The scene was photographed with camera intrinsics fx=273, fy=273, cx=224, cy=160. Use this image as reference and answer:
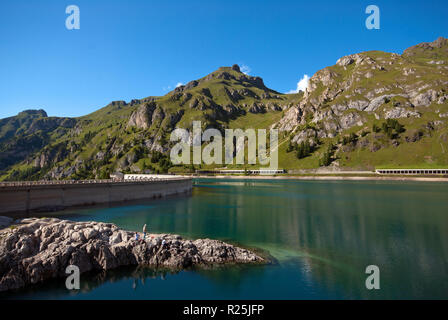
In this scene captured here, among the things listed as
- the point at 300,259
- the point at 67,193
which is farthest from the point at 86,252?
the point at 67,193

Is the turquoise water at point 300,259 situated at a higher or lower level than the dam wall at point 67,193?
lower

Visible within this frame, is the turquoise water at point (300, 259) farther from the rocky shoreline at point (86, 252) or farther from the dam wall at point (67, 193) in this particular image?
the dam wall at point (67, 193)

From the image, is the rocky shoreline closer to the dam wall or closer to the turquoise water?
the turquoise water

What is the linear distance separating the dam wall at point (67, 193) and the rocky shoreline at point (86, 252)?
32566mm

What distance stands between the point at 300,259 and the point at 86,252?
78.6 feet

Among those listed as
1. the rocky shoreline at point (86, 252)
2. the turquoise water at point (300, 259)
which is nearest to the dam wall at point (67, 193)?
the turquoise water at point (300, 259)

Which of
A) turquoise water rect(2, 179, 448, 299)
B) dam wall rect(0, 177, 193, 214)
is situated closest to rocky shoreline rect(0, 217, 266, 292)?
turquoise water rect(2, 179, 448, 299)

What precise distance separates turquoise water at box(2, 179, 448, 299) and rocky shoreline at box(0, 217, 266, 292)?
1.48 m

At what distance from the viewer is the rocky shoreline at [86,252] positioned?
84.8 ft

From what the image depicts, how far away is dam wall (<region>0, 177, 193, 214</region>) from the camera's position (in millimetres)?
58091

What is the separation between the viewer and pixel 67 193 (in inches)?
2682

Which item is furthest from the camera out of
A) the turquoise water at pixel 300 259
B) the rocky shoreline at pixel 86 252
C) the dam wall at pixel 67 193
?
the dam wall at pixel 67 193
